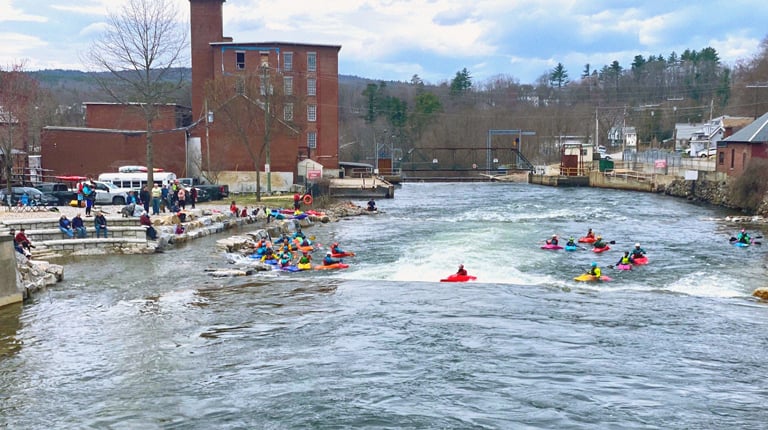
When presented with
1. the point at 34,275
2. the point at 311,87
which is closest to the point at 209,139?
the point at 311,87

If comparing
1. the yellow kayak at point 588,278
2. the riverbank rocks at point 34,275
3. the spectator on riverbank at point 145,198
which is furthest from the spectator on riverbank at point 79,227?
the yellow kayak at point 588,278

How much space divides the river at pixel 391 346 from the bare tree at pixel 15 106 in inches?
1010

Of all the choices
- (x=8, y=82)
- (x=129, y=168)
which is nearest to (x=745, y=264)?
(x=129, y=168)

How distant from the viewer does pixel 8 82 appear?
57719 millimetres

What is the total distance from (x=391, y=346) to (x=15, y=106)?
148 feet

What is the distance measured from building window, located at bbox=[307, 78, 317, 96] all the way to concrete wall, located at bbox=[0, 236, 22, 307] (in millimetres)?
63690

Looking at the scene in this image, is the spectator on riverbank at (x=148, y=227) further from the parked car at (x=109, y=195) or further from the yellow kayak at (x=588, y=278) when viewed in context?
the yellow kayak at (x=588, y=278)

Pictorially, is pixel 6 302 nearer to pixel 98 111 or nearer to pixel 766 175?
pixel 766 175

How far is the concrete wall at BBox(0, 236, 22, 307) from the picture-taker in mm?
21219

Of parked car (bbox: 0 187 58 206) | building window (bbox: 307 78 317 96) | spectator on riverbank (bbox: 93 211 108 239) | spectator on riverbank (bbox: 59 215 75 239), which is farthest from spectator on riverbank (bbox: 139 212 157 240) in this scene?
building window (bbox: 307 78 317 96)

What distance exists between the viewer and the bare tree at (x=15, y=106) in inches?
1953

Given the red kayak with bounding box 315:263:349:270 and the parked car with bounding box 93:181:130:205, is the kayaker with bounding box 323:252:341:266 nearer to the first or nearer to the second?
the red kayak with bounding box 315:263:349:270

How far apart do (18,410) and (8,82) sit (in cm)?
5162

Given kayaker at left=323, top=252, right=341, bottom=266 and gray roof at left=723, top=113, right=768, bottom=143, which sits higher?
gray roof at left=723, top=113, right=768, bottom=143
